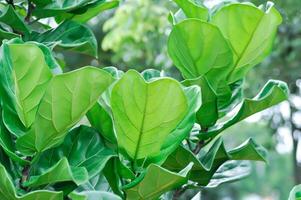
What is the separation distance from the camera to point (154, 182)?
534mm

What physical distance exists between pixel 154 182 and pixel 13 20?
30 cm

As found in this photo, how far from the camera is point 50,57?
56 centimetres

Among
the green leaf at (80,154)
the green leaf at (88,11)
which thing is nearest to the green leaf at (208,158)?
the green leaf at (80,154)

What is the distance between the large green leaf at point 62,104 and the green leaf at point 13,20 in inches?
8.6

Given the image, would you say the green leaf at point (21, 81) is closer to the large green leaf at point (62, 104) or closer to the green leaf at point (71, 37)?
the large green leaf at point (62, 104)

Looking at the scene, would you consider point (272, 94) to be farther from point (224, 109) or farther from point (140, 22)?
point (140, 22)

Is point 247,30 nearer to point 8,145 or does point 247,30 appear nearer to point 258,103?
point 258,103

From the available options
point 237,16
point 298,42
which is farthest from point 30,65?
point 298,42

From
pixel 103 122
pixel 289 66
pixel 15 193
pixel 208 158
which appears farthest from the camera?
pixel 289 66

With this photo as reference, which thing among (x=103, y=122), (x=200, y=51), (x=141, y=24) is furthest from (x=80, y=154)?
(x=141, y=24)

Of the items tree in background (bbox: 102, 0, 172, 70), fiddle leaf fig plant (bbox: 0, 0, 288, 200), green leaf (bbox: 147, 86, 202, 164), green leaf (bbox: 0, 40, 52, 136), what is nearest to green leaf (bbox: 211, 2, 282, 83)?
fiddle leaf fig plant (bbox: 0, 0, 288, 200)

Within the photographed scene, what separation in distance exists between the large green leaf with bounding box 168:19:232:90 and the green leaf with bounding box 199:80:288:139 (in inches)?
1.7

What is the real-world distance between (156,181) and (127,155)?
0.17 ft

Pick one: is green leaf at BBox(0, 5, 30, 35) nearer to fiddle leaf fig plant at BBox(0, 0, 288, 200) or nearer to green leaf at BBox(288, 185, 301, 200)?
fiddle leaf fig plant at BBox(0, 0, 288, 200)
